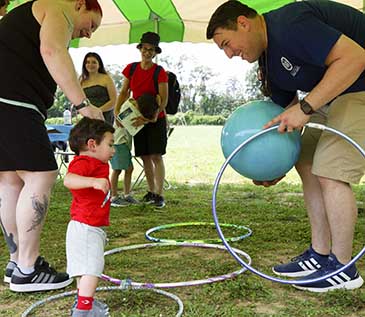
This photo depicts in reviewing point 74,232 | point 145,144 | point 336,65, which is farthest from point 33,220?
point 145,144

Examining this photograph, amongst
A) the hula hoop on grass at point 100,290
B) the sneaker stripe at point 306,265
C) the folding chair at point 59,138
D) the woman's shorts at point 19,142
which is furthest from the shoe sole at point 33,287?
the folding chair at point 59,138

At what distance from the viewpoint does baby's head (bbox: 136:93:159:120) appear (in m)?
5.51

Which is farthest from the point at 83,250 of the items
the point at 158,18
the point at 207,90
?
the point at 207,90

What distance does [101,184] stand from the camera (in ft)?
7.39

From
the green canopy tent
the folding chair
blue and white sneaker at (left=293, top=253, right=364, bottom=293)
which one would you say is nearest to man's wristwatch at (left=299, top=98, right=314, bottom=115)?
blue and white sneaker at (left=293, top=253, right=364, bottom=293)

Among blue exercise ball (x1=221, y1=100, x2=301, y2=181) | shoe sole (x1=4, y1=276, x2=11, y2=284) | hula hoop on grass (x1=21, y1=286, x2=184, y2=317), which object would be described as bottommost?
shoe sole (x1=4, y1=276, x2=11, y2=284)

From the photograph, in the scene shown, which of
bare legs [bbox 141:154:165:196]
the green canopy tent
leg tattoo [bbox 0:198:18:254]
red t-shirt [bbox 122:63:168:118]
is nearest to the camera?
leg tattoo [bbox 0:198:18:254]

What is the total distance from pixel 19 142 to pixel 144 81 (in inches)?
118

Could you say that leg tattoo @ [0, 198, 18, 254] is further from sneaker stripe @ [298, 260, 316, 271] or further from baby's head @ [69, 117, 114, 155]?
sneaker stripe @ [298, 260, 316, 271]

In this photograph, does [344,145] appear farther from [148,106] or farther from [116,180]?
[116,180]

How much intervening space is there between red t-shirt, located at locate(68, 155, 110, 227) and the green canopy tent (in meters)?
4.34

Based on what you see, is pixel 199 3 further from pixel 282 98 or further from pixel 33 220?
pixel 33 220

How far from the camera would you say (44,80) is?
2.96 m

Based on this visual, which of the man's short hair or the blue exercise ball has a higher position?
the man's short hair
